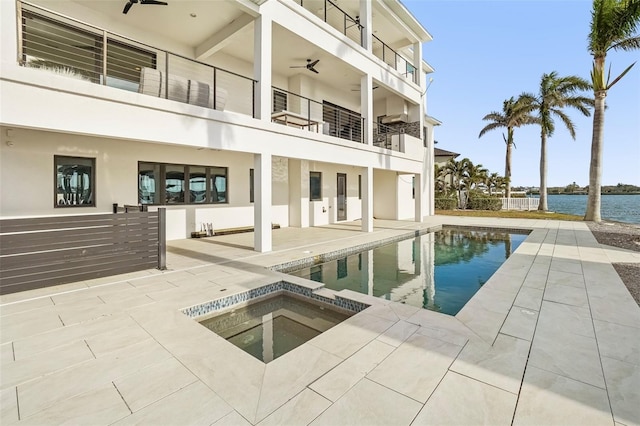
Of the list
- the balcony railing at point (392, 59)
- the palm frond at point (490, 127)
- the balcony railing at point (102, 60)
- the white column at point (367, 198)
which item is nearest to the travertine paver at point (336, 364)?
the balcony railing at point (102, 60)

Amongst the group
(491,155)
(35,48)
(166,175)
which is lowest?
(166,175)

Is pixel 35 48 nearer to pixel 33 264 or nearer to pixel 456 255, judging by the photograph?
pixel 33 264

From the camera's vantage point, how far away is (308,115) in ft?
35.3

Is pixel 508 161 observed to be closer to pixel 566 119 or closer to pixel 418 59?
pixel 566 119

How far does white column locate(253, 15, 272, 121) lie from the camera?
7.83 m

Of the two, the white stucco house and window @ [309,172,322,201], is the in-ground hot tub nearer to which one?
the white stucco house

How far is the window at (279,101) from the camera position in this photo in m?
12.9

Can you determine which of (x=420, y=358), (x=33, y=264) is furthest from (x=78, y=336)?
(x=420, y=358)

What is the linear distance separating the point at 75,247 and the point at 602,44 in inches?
885

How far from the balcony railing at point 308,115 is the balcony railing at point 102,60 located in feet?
8.24

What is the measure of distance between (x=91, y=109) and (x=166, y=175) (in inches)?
185

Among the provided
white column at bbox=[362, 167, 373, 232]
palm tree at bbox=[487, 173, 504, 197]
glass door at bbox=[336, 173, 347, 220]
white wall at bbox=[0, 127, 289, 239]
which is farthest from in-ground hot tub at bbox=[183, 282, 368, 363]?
palm tree at bbox=[487, 173, 504, 197]

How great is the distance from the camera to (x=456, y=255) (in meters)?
9.30

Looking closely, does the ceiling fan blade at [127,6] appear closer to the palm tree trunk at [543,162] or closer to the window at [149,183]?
the window at [149,183]
